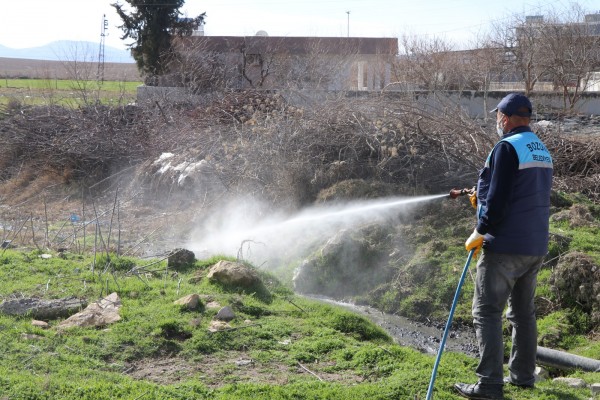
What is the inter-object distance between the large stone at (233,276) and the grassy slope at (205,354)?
144 mm

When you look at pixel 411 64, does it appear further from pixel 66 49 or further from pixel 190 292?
pixel 190 292

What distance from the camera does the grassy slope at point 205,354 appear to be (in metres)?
5.00

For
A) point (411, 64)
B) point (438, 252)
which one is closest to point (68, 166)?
point (438, 252)

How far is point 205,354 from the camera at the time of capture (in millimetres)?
6027

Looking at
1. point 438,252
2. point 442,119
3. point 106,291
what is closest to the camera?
point 106,291

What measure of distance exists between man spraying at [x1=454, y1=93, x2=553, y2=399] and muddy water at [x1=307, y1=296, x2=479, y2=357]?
275cm

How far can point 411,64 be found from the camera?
111 ft

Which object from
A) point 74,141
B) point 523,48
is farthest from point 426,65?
point 74,141

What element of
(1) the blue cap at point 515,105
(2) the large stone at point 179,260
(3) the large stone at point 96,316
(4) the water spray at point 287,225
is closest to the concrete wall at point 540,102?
(4) the water spray at point 287,225

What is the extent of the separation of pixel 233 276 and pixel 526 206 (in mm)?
3915

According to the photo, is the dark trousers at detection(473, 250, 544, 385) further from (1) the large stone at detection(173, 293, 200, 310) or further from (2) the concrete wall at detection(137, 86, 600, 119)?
(2) the concrete wall at detection(137, 86, 600, 119)

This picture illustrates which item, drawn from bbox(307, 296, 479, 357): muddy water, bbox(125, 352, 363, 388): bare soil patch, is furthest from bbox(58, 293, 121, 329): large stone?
bbox(307, 296, 479, 357): muddy water

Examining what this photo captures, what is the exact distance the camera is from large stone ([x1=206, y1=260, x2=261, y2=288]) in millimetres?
7875

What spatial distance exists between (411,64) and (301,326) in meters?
28.5
